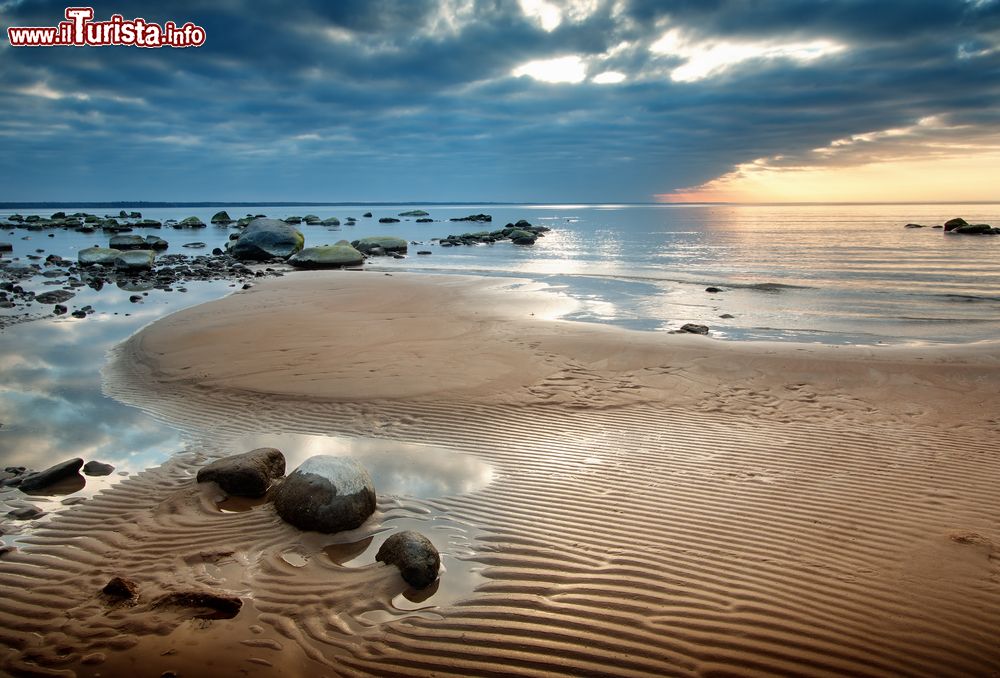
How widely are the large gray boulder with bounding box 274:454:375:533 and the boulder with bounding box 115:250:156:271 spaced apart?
86.3 ft

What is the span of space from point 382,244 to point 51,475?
108ft

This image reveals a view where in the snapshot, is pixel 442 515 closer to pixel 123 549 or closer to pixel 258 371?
pixel 123 549

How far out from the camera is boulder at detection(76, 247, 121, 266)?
2754cm

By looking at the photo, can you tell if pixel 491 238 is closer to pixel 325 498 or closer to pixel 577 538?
pixel 325 498

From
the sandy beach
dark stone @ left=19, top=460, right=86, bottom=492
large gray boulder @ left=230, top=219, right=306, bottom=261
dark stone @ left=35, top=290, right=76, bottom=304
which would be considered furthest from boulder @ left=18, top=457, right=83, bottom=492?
large gray boulder @ left=230, top=219, right=306, bottom=261

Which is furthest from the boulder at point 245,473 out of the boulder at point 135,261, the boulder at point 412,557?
the boulder at point 135,261

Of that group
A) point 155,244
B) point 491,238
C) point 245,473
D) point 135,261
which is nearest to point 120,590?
point 245,473

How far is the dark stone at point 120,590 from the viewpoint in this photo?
156 inches

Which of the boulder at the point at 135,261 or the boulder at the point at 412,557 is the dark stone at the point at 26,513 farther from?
the boulder at the point at 135,261

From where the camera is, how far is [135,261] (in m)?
26.2

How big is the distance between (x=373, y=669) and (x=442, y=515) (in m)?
1.99

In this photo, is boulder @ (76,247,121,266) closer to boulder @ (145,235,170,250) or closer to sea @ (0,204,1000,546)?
sea @ (0,204,1000,546)

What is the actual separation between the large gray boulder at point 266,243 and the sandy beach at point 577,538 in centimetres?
2297

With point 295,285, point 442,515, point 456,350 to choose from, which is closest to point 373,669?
point 442,515
